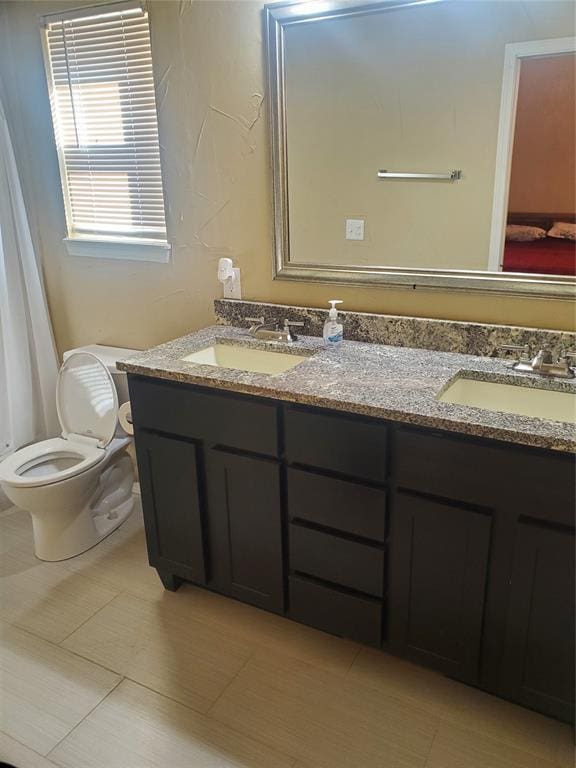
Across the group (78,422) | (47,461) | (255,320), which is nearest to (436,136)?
(255,320)

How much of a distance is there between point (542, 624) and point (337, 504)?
59 cm

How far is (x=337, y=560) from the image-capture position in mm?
1719

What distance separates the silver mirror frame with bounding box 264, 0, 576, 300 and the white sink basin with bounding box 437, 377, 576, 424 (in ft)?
1.01

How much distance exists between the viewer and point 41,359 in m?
2.84

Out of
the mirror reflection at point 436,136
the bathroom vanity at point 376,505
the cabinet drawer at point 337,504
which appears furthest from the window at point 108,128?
the cabinet drawer at point 337,504

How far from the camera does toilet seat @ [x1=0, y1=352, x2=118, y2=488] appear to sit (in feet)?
7.89

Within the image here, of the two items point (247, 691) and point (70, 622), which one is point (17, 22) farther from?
point (247, 691)

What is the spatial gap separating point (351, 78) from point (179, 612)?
1.87 m

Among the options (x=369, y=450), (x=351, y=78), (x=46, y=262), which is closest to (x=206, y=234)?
(x=351, y=78)

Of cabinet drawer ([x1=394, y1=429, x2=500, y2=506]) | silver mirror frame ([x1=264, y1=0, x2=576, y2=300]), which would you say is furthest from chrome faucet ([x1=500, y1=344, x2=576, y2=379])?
cabinet drawer ([x1=394, y1=429, x2=500, y2=506])

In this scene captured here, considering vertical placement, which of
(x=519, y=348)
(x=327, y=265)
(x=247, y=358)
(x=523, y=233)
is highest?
(x=523, y=233)

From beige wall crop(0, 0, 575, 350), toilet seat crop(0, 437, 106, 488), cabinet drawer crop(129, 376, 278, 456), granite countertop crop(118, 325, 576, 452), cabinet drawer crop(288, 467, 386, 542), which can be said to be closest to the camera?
granite countertop crop(118, 325, 576, 452)

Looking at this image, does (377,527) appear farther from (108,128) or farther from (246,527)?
(108,128)

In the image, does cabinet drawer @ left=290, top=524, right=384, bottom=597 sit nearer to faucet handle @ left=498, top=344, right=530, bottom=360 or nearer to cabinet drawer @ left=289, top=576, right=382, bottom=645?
cabinet drawer @ left=289, top=576, right=382, bottom=645
